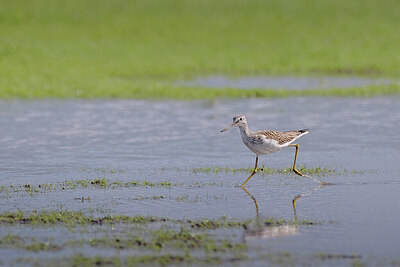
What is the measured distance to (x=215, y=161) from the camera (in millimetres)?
16672

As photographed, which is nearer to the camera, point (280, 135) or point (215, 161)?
point (280, 135)

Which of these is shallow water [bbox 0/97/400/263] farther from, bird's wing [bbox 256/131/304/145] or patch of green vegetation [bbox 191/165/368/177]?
bird's wing [bbox 256/131/304/145]

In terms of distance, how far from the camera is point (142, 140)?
1975 centimetres

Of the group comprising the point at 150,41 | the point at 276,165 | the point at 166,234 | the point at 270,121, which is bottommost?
the point at 166,234

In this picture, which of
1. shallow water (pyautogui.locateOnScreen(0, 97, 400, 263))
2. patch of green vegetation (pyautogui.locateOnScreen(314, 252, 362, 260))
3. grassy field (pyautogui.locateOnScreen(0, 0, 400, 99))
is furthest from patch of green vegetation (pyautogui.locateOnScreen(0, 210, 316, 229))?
grassy field (pyautogui.locateOnScreen(0, 0, 400, 99))

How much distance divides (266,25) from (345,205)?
142 feet

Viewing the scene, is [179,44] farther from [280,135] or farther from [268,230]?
[268,230]

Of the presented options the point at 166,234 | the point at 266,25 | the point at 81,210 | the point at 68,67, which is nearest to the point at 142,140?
the point at 81,210

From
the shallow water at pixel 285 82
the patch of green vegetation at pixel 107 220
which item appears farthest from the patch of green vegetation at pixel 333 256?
the shallow water at pixel 285 82

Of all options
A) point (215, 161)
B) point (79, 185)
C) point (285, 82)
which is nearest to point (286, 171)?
point (215, 161)

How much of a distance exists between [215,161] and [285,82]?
58.5ft

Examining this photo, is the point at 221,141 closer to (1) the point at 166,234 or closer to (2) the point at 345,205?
(2) the point at 345,205

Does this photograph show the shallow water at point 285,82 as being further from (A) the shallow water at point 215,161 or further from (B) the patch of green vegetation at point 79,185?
(B) the patch of green vegetation at point 79,185

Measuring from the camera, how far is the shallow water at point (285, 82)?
31906 mm
